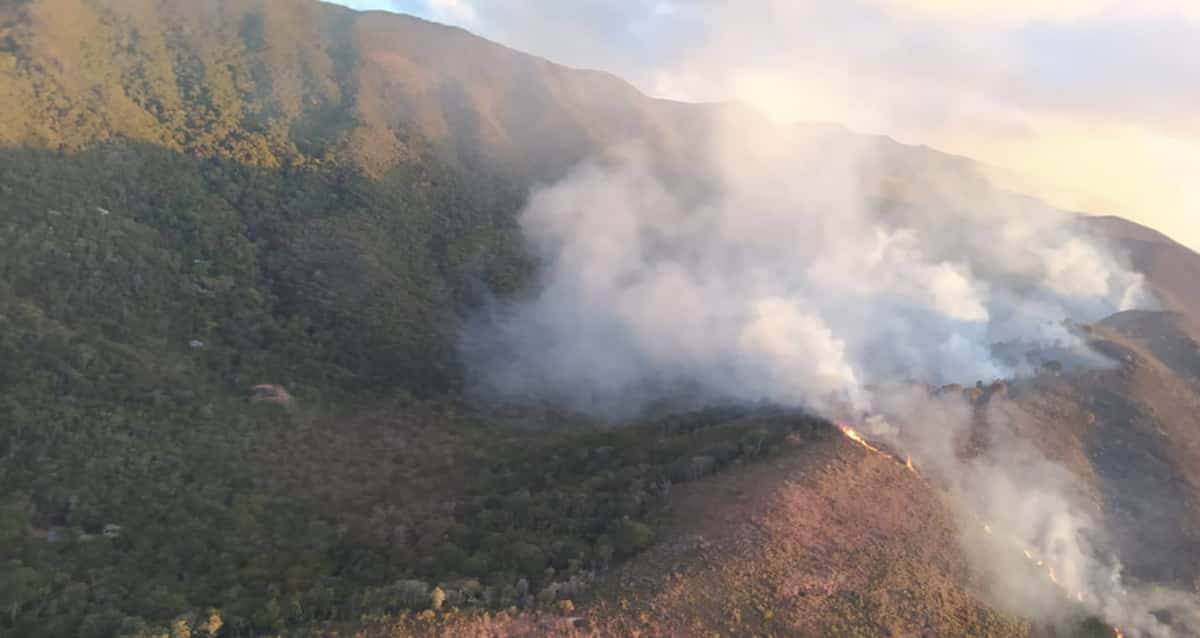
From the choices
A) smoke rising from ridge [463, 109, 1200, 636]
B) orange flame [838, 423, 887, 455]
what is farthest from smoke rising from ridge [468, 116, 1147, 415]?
orange flame [838, 423, 887, 455]

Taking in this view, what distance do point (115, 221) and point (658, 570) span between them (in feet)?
191

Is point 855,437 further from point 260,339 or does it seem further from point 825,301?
point 260,339

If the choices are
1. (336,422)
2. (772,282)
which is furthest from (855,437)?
(772,282)

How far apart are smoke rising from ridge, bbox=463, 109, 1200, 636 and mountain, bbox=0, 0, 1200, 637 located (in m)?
4.02

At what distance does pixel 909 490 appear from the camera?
46.5 meters

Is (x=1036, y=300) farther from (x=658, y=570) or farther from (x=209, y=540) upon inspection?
(x=209, y=540)

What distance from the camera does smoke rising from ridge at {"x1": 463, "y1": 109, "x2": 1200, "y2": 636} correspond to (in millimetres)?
51281

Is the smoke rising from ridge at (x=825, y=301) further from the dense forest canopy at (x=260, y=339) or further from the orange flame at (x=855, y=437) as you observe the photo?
the dense forest canopy at (x=260, y=339)

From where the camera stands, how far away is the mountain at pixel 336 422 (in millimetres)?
38312

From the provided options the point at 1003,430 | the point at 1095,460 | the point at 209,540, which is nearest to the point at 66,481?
the point at 209,540

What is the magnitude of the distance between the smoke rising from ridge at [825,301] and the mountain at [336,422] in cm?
402

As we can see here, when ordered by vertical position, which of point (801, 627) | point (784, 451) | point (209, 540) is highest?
point (784, 451)

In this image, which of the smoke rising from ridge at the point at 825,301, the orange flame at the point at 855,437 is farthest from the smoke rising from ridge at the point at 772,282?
the orange flame at the point at 855,437

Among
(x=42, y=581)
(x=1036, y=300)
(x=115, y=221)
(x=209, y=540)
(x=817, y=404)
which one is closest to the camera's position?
(x=42, y=581)
